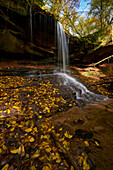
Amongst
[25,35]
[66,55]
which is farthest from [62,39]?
[25,35]

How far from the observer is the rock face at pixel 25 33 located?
7.18 meters

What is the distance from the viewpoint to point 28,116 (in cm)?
254

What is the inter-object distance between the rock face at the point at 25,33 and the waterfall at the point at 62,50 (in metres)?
0.87

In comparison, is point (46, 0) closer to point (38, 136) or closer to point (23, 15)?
point (23, 15)

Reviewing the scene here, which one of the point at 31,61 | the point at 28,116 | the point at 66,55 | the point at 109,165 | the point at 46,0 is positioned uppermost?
the point at 46,0

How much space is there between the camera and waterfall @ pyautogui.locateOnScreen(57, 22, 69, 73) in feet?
33.2

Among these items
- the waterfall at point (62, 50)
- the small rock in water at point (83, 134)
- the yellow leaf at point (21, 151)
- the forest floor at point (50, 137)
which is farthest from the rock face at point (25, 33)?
the small rock in water at point (83, 134)

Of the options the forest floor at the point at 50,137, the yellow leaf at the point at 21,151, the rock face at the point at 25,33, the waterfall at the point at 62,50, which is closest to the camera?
the forest floor at the point at 50,137

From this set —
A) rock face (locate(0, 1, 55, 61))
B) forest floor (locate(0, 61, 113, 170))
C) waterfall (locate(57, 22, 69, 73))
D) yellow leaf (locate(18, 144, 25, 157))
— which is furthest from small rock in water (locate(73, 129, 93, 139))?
rock face (locate(0, 1, 55, 61))

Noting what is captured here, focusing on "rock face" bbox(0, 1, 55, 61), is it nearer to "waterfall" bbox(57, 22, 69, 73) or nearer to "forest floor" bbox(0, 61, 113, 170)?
"waterfall" bbox(57, 22, 69, 73)

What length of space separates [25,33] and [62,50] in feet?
17.4

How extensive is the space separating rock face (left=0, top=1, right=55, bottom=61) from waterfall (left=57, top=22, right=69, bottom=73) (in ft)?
2.87

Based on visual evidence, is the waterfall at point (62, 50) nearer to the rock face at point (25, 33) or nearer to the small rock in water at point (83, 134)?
the rock face at point (25, 33)

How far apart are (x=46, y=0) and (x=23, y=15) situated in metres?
5.52
